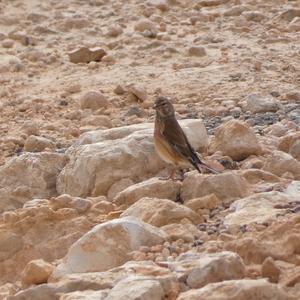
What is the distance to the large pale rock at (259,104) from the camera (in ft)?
28.8

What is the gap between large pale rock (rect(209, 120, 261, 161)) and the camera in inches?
265

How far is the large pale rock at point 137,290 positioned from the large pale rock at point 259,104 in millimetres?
4686

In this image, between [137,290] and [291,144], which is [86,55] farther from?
[137,290]

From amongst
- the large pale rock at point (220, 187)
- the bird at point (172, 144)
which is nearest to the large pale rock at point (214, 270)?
Result: the large pale rock at point (220, 187)

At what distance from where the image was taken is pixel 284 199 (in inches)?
214

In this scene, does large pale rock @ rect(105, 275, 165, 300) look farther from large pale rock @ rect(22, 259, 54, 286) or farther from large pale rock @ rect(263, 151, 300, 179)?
large pale rock @ rect(263, 151, 300, 179)

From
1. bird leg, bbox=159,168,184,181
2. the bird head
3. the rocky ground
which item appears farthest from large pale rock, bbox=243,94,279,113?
bird leg, bbox=159,168,184,181

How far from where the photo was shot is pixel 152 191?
5969 mm

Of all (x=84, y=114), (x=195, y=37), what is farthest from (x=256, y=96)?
(x=195, y=37)

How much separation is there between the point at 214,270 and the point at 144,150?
8.49 ft

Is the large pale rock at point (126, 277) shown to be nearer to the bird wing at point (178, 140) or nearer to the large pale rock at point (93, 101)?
the bird wing at point (178, 140)

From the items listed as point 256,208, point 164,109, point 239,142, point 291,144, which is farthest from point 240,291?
point 291,144

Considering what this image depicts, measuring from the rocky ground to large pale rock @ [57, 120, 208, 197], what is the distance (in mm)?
10

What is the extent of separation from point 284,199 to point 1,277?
59.9 inches
